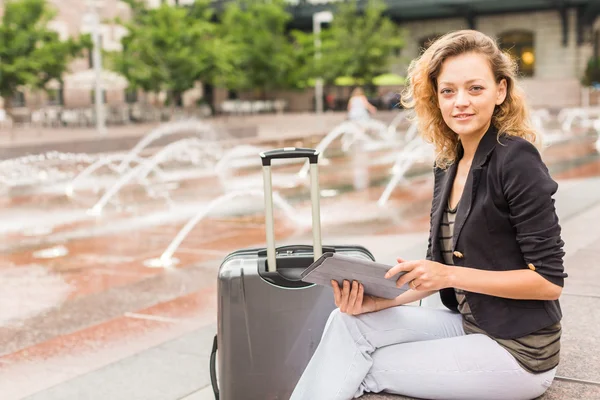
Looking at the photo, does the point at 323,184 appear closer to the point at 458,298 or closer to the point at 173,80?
the point at 458,298

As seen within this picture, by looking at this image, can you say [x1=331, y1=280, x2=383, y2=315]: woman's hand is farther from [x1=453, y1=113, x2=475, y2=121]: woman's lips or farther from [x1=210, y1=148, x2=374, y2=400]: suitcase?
[x1=453, y1=113, x2=475, y2=121]: woman's lips

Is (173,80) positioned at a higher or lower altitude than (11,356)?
higher

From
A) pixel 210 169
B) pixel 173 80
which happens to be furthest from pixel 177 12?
pixel 210 169

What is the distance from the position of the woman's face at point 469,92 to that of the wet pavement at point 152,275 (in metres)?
1.03

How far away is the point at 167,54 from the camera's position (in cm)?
2992

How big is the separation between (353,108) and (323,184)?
13.3m

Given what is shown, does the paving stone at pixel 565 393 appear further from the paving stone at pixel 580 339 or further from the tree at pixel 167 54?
the tree at pixel 167 54

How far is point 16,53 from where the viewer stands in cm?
2566

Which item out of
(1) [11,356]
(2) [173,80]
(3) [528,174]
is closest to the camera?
(3) [528,174]

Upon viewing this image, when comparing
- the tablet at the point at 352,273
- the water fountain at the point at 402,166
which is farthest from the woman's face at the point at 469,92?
the water fountain at the point at 402,166

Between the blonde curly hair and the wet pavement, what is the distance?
975 millimetres

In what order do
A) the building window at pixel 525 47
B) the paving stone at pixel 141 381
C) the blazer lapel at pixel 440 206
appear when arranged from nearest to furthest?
the blazer lapel at pixel 440 206, the paving stone at pixel 141 381, the building window at pixel 525 47

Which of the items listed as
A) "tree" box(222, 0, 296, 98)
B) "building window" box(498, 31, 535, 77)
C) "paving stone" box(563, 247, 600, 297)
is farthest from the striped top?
"building window" box(498, 31, 535, 77)

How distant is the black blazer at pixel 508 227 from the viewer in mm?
2713
